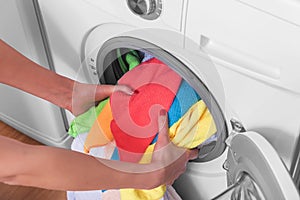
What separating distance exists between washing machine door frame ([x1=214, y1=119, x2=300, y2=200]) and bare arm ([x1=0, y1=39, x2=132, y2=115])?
314 mm

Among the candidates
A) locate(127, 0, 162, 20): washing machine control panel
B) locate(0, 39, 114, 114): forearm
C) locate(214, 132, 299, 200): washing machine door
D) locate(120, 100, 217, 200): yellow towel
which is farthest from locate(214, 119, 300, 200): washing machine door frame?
locate(0, 39, 114, 114): forearm

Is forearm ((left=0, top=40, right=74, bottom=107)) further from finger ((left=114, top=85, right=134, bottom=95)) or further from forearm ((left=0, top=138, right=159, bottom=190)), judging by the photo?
forearm ((left=0, top=138, right=159, bottom=190))

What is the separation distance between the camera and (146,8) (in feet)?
3.12

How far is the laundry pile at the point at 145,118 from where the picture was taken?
3.67 feet

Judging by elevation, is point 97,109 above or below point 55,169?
below

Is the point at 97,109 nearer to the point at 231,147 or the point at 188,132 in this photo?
the point at 188,132

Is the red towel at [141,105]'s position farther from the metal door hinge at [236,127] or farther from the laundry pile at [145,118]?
the metal door hinge at [236,127]

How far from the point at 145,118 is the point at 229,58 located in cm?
31

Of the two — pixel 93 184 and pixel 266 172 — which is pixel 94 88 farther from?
pixel 266 172

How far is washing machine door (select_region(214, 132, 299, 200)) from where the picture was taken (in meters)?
0.79

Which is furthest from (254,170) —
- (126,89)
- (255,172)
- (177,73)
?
(126,89)

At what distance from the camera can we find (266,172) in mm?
817

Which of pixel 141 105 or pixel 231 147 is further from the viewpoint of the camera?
pixel 141 105

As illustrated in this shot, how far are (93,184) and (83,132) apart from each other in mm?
330
